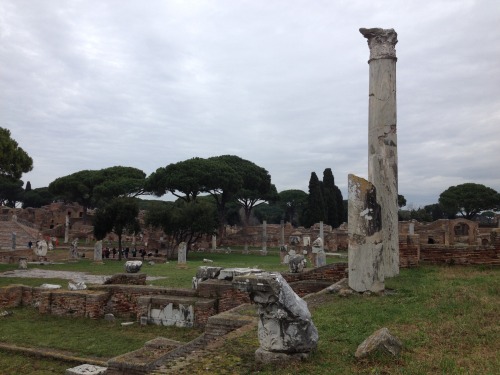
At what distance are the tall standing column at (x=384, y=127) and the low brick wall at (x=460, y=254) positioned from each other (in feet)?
7.25

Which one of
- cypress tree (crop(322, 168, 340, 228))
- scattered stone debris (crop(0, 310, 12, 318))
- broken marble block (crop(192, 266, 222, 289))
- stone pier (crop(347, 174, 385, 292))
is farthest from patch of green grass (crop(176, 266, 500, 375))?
cypress tree (crop(322, 168, 340, 228))

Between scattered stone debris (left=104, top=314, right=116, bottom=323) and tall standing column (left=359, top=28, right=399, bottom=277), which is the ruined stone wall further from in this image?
scattered stone debris (left=104, top=314, right=116, bottom=323)

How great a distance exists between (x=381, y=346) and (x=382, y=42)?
320 inches

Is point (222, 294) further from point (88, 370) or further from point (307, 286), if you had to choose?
point (88, 370)

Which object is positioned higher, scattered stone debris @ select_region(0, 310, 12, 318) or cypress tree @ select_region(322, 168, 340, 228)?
cypress tree @ select_region(322, 168, 340, 228)

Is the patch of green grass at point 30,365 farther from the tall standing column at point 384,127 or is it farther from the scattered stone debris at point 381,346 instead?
the tall standing column at point 384,127

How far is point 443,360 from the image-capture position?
4.39 metres

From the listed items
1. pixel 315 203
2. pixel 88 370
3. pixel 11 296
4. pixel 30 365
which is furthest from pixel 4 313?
pixel 315 203

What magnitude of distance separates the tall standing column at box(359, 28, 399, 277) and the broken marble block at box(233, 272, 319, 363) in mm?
6253

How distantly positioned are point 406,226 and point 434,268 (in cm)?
2739

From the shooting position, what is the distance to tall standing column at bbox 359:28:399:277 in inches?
417

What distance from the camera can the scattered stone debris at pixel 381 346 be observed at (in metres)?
4.58

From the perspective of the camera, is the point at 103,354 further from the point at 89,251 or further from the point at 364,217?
the point at 89,251

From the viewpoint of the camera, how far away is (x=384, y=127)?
34.7 feet
